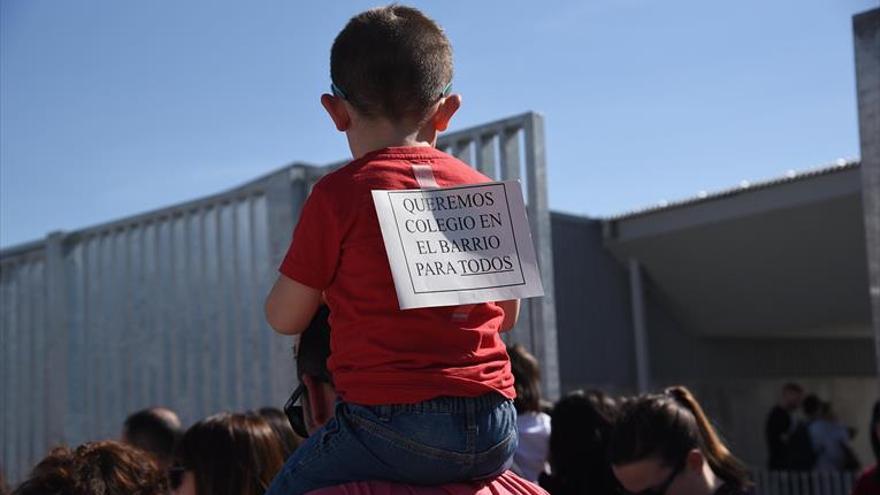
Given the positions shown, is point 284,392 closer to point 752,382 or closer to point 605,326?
point 605,326

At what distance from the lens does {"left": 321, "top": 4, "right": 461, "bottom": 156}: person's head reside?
1.79 metres

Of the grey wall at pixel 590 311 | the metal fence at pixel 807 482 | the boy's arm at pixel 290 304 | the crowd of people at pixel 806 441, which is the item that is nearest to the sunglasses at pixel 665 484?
the boy's arm at pixel 290 304

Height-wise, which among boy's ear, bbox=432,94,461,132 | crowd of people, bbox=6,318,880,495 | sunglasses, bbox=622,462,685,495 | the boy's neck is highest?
boy's ear, bbox=432,94,461,132

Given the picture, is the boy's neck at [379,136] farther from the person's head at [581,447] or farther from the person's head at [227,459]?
the person's head at [581,447]

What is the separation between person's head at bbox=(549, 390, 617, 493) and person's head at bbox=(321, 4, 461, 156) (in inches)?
104

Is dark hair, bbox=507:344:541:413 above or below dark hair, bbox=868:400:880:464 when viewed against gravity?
above

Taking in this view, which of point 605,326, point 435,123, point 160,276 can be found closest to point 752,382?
point 605,326

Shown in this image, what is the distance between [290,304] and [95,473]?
45.9 inches

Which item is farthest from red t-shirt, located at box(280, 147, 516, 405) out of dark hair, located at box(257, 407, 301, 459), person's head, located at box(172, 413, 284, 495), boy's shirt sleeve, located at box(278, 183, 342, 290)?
dark hair, located at box(257, 407, 301, 459)

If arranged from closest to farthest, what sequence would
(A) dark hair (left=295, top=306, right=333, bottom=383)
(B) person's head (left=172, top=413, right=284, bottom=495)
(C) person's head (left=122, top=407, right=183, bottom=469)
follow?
(A) dark hair (left=295, top=306, right=333, bottom=383) → (B) person's head (left=172, top=413, right=284, bottom=495) → (C) person's head (left=122, top=407, right=183, bottom=469)

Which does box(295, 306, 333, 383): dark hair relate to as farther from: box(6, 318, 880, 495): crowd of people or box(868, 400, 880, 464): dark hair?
box(868, 400, 880, 464): dark hair

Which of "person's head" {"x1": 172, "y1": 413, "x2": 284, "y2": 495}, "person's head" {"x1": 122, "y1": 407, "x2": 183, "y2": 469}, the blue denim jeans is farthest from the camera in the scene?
"person's head" {"x1": 122, "y1": 407, "x2": 183, "y2": 469}

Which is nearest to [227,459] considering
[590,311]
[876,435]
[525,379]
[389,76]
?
[389,76]

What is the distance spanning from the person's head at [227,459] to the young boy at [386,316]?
49.0 inches
